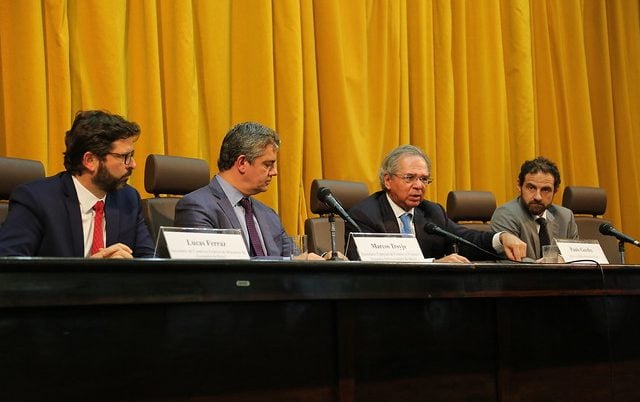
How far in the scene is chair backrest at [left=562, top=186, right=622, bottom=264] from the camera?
16.1 ft

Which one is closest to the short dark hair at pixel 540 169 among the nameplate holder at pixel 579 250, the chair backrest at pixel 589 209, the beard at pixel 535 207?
the beard at pixel 535 207

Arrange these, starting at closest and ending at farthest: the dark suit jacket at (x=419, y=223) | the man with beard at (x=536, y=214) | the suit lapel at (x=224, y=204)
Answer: the suit lapel at (x=224, y=204) < the dark suit jacket at (x=419, y=223) < the man with beard at (x=536, y=214)

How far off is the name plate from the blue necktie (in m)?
1.01

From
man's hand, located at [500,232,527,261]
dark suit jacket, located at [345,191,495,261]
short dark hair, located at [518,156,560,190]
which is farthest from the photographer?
short dark hair, located at [518,156,560,190]

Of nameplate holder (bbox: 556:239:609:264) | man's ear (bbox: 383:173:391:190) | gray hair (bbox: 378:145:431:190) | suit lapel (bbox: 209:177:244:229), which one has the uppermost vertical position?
gray hair (bbox: 378:145:431:190)

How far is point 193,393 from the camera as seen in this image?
5.49ft

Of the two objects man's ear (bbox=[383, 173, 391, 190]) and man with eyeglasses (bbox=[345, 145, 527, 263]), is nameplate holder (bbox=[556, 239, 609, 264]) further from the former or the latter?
man's ear (bbox=[383, 173, 391, 190])

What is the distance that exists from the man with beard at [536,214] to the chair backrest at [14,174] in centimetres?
225

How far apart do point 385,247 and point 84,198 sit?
103 cm

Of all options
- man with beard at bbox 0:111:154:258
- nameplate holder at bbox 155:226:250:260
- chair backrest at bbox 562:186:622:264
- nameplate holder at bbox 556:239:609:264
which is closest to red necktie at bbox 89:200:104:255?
man with beard at bbox 0:111:154:258

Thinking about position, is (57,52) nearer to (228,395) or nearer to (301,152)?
(301,152)

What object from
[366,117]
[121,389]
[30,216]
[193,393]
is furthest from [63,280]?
[366,117]

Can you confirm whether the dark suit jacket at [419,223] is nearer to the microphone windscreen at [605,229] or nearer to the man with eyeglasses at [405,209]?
the man with eyeglasses at [405,209]

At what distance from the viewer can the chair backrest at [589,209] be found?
16.1 ft
